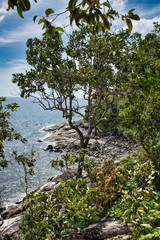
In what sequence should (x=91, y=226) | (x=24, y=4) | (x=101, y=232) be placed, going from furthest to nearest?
1. (x=91, y=226)
2. (x=101, y=232)
3. (x=24, y=4)

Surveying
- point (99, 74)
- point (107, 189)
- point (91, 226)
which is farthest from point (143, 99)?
point (91, 226)

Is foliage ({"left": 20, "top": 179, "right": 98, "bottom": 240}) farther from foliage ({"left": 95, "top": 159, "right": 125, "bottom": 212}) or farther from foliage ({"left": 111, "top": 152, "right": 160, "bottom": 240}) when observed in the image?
foliage ({"left": 111, "top": 152, "right": 160, "bottom": 240})

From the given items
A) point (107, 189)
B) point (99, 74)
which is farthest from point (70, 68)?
point (107, 189)

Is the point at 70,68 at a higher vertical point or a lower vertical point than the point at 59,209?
higher

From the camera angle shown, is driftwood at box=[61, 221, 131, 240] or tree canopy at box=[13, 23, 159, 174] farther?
tree canopy at box=[13, 23, 159, 174]

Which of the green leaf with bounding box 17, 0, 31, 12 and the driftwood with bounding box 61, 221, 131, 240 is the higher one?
the green leaf with bounding box 17, 0, 31, 12

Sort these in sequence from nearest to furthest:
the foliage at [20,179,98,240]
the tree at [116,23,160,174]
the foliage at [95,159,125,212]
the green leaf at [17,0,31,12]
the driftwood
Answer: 1. the green leaf at [17,0,31,12]
2. the foliage at [20,179,98,240]
3. the driftwood
4. the foliage at [95,159,125,212]
5. the tree at [116,23,160,174]

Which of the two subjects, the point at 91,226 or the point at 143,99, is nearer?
the point at 91,226

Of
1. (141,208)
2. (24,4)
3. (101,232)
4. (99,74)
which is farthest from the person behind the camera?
(99,74)

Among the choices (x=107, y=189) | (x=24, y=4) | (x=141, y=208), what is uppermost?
(x=24, y=4)

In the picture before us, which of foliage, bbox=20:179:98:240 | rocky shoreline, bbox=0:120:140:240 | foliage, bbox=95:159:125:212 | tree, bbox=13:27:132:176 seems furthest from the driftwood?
tree, bbox=13:27:132:176

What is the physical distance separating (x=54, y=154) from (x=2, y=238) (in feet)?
59.4

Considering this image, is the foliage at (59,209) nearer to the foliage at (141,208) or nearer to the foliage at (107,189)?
the foliage at (107,189)

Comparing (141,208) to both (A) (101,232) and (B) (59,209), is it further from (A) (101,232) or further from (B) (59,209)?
(B) (59,209)
